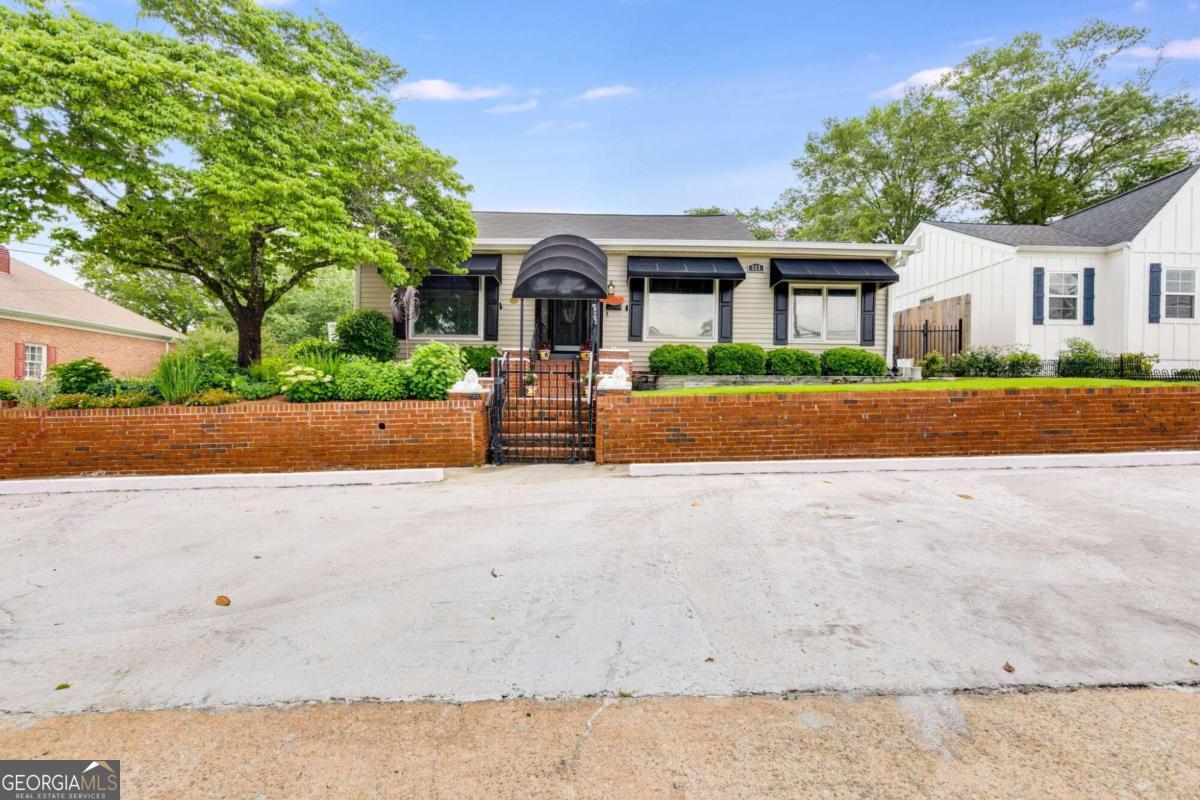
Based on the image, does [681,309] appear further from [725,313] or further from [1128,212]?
[1128,212]

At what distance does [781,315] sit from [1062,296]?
785cm

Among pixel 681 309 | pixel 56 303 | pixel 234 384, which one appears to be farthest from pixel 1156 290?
pixel 56 303

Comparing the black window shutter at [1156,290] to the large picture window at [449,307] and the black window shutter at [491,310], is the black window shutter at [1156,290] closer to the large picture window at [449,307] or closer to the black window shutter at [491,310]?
the black window shutter at [491,310]

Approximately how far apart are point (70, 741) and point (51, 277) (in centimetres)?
3009

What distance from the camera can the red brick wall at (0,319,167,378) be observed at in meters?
17.3

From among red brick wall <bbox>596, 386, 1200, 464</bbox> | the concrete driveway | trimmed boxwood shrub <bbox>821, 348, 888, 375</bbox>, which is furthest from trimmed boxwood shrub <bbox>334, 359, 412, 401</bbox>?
trimmed boxwood shrub <bbox>821, 348, 888, 375</bbox>

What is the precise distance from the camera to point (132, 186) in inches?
336

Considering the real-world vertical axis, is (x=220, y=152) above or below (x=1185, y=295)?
above

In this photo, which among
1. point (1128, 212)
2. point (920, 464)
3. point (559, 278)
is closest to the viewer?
point (920, 464)

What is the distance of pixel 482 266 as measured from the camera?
12.8m

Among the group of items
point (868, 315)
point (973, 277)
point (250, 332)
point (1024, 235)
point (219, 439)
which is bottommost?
point (219, 439)

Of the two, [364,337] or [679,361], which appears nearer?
[364,337]

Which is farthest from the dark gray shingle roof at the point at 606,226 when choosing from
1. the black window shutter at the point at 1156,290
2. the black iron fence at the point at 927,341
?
the black window shutter at the point at 1156,290

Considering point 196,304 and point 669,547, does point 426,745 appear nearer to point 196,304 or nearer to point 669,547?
point 669,547
